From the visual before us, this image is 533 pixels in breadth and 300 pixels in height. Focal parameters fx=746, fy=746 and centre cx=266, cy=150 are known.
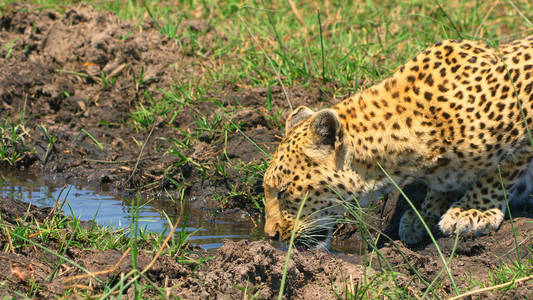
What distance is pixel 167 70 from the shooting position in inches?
350

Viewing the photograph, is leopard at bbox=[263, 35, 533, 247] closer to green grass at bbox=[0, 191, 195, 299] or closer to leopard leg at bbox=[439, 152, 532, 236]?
leopard leg at bbox=[439, 152, 532, 236]

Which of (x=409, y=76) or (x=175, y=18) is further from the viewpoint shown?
(x=175, y=18)

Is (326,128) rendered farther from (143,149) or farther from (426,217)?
(143,149)

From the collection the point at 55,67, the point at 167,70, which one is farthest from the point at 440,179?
the point at 55,67

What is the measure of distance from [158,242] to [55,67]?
5.14 meters

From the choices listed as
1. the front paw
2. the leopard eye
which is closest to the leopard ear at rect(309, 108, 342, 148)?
the leopard eye

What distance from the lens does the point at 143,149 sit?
306 inches

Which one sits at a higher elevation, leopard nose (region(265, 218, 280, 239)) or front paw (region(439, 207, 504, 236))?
front paw (region(439, 207, 504, 236))

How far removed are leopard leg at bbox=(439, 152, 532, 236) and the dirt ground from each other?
108 mm

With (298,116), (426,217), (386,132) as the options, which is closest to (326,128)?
(386,132)

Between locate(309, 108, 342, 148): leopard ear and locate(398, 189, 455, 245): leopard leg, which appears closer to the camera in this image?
locate(309, 108, 342, 148): leopard ear

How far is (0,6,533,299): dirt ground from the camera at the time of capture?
14.3ft

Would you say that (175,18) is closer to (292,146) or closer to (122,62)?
(122,62)

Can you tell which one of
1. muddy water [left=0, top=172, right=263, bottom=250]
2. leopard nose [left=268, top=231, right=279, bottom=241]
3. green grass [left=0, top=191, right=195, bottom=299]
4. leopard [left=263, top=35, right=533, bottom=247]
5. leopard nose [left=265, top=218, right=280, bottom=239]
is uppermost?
leopard [left=263, top=35, right=533, bottom=247]
